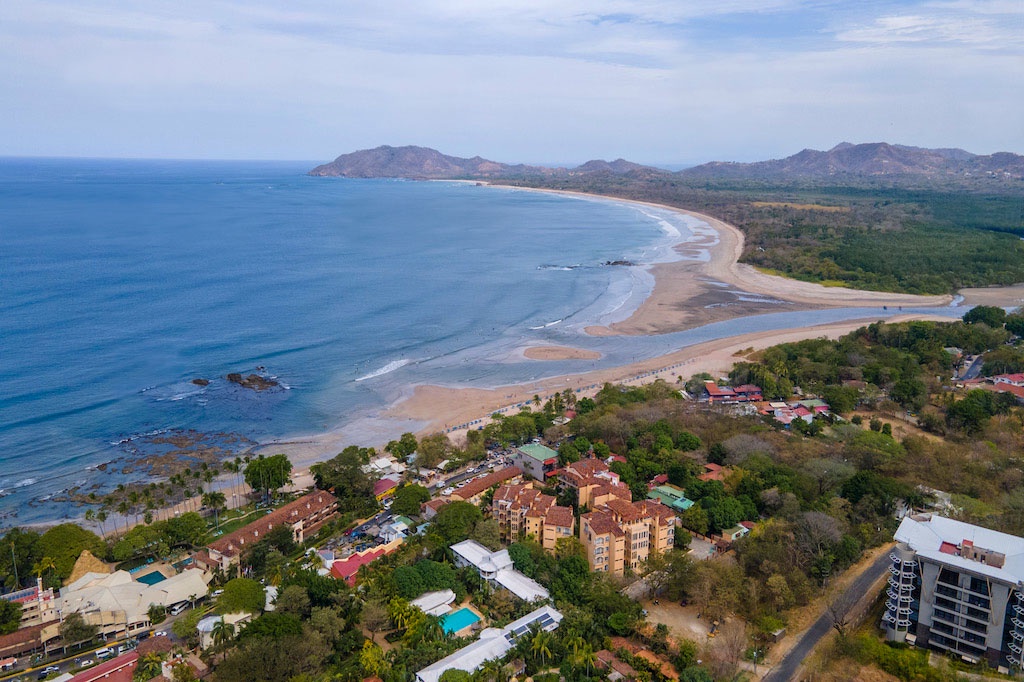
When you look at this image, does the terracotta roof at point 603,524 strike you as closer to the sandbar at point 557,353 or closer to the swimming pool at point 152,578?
the swimming pool at point 152,578

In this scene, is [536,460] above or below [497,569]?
above

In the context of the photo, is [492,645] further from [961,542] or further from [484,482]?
[961,542]

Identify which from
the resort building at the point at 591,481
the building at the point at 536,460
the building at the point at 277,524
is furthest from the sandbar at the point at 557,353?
the building at the point at 277,524

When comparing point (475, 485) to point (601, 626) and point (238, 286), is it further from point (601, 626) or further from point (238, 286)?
point (238, 286)

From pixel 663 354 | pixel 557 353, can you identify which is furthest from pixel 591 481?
pixel 663 354

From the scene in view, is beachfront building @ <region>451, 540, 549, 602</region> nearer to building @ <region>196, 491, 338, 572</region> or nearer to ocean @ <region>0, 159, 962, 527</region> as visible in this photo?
building @ <region>196, 491, 338, 572</region>

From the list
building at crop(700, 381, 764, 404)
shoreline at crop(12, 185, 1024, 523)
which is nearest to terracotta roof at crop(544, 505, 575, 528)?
shoreline at crop(12, 185, 1024, 523)
